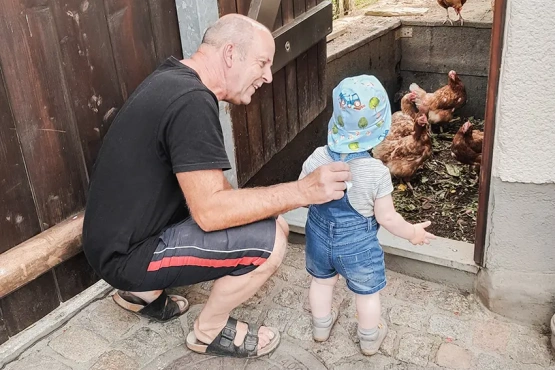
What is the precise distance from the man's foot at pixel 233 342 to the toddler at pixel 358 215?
1.01 ft

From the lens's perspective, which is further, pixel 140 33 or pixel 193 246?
pixel 140 33

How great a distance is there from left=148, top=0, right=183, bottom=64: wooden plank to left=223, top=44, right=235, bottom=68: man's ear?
0.78 metres

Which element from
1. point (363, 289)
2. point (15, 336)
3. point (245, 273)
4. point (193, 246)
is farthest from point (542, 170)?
point (15, 336)

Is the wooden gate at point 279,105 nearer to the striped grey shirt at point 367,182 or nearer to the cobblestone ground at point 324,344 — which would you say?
the cobblestone ground at point 324,344

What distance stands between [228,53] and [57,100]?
0.83 meters

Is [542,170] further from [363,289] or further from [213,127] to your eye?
[213,127]

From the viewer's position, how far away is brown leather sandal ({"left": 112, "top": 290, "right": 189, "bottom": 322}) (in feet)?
9.99

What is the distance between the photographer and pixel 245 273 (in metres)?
2.60

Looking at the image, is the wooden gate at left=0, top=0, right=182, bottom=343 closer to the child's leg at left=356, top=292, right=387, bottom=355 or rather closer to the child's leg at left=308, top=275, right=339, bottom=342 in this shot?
the child's leg at left=308, top=275, right=339, bottom=342

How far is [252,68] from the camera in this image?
2.48 m

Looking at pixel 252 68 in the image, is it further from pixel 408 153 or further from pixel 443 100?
pixel 443 100

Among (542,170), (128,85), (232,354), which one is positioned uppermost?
(128,85)

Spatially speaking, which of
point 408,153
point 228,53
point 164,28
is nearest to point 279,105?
point 164,28

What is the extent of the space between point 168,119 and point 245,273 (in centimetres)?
76
